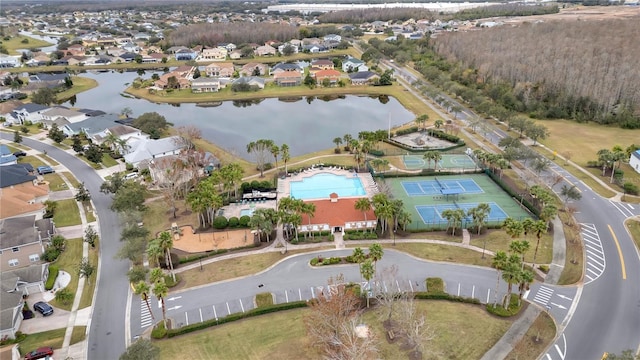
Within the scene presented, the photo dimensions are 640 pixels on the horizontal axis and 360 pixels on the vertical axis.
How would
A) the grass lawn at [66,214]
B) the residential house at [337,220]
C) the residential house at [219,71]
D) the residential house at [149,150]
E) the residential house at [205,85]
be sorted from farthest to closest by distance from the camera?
1. the residential house at [219,71]
2. the residential house at [205,85]
3. the residential house at [149,150]
4. the grass lawn at [66,214]
5. the residential house at [337,220]

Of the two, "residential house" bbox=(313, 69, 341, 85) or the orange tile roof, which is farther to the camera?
"residential house" bbox=(313, 69, 341, 85)

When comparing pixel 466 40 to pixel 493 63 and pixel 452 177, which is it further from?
pixel 452 177

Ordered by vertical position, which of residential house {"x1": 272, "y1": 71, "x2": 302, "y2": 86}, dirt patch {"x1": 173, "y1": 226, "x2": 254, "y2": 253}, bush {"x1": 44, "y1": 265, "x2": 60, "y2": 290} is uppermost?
residential house {"x1": 272, "y1": 71, "x2": 302, "y2": 86}

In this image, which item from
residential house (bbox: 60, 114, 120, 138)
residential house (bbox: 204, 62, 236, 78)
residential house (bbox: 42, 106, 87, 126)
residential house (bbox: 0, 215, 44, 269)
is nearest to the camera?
residential house (bbox: 0, 215, 44, 269)

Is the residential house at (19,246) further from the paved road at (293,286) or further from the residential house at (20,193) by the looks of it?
the paved road at (293,286)

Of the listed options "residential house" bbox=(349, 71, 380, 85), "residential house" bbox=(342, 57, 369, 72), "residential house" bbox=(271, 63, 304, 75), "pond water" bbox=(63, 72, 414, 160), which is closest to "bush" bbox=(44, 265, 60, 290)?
"pond water" bbox=(63, 72, 414, 160)

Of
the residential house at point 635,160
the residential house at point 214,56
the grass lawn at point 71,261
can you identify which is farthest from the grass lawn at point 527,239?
the residential house at point 214,56

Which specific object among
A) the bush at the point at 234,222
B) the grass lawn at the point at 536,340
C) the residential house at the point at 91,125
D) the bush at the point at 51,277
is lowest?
the grass lawn at the point at 536,340

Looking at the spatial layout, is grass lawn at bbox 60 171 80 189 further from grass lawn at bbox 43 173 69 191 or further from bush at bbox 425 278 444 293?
bush at bbox 425 278 444 293
